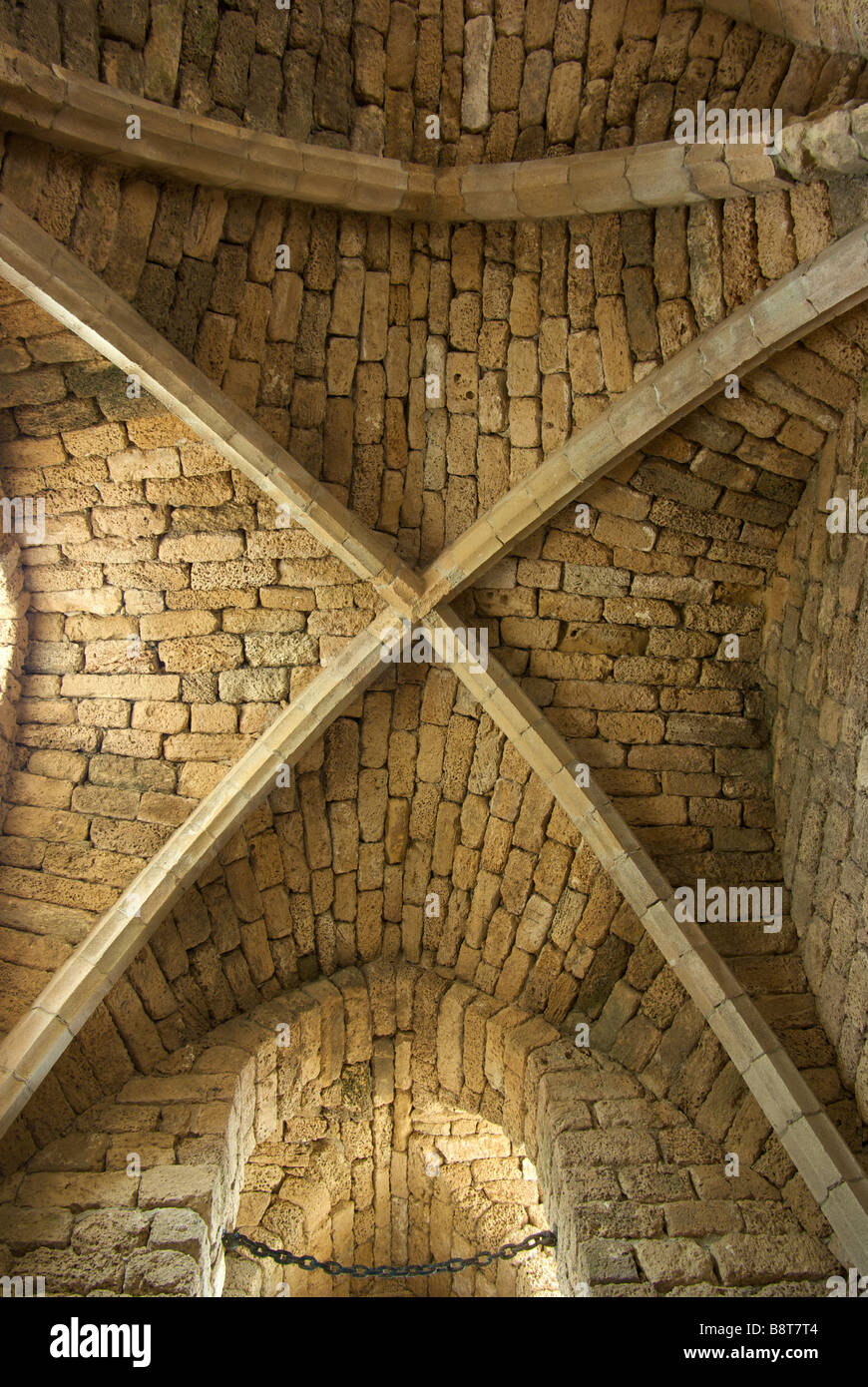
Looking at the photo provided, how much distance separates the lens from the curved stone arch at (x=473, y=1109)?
4.79 m

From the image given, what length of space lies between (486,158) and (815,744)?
327 centimetres

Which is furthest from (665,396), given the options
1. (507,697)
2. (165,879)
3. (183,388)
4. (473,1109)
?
(473,1109)

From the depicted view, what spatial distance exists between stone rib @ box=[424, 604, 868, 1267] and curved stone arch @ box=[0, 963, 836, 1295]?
1.23 ft

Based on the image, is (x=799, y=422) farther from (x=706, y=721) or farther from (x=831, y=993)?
(x=831, y=993)

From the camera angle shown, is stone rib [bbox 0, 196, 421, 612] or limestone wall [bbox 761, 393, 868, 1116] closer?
stone rib [bbox 0, 196, 421, 612]

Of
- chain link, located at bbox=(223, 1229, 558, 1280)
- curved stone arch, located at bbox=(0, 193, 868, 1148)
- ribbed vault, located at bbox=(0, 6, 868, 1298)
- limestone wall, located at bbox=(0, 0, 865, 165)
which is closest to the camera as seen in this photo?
curved stone arch, located at bbox=(0, 193, 868, 1148)

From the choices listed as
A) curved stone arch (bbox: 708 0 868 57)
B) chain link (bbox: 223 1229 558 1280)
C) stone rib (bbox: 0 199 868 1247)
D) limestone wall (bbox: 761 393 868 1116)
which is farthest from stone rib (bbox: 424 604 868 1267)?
curved stone arch (bbox: 708 0 868 57)

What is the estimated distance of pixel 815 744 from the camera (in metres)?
5.29

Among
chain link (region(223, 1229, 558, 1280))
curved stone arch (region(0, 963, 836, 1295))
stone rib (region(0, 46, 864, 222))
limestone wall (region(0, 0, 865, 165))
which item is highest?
limestone wall (region(0, 0, 865, 165))

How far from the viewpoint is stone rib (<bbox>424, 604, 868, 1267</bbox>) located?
15.5 ft

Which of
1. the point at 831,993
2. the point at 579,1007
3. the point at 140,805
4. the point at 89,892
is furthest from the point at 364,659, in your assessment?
the point at 831,993

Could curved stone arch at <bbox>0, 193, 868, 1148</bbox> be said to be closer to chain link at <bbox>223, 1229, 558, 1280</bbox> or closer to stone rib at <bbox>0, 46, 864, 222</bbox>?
stone rib at <bbox>0, 46, 864, 222</bbox>

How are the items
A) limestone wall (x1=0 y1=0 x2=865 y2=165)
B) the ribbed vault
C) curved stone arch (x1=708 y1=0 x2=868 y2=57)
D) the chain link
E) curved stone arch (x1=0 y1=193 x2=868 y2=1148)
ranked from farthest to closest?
the chain link < the ribbed vault < limestone wall (x1=0 y1=0 x2=865 y2=165) < curved stone arch (x1=0 y1=193 x2=868 y2=1148) < curved stone arch (x1=708 y1=0 x2=868 y2=57)

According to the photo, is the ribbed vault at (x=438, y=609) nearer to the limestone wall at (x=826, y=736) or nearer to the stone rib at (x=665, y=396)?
the stone rib at (x=665, y=396)
